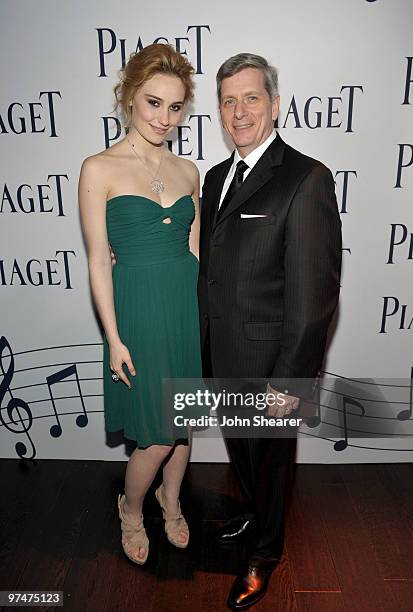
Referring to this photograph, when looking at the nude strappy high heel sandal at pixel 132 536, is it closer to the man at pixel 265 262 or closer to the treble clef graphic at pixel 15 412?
the man at pixel 265 262

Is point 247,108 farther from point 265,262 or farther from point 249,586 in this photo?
point 249,586

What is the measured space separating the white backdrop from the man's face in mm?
633

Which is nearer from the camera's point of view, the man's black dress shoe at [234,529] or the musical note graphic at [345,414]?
the man's black dress shoe at [234,529]

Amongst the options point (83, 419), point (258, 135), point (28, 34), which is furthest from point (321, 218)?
point (83, 419)

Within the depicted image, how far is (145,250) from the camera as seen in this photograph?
202 centimetres

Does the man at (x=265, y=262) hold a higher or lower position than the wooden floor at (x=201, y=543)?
higher

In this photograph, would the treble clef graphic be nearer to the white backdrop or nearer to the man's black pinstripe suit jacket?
the white backdrop

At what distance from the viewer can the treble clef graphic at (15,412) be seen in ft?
9.64

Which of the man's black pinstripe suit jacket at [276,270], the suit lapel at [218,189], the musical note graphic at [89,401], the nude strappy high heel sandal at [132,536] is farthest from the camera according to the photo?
the musical note graphic at [89,401]

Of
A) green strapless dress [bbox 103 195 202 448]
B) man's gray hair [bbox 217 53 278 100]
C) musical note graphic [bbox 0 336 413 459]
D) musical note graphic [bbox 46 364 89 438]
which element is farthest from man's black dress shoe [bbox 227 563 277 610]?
man's gray hair [bbox 217 53 278 100]

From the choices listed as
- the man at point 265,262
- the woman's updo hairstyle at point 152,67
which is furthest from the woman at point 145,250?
the man at point 265,262

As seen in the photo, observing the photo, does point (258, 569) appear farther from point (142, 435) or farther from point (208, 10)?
point (208, 10)

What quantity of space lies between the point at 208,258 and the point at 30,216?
110 centimetres

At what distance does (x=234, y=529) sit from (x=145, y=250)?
135cm
